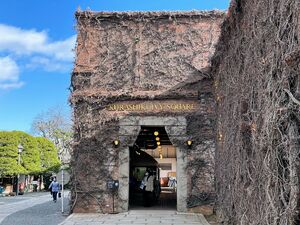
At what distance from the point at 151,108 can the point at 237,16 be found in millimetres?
5533

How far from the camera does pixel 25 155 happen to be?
3158cm

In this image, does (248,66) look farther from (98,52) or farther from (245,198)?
(98,52)

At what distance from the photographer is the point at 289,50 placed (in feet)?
15.4

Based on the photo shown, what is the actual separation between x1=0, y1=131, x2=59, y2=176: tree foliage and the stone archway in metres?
18.1

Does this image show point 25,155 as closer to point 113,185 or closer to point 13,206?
point 13,206

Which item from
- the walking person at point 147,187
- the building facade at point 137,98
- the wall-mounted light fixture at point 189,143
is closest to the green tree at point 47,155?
the walking person at point 147,187

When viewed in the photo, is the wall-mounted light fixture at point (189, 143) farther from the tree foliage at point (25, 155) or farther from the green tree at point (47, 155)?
the green tree at point (47, 155)

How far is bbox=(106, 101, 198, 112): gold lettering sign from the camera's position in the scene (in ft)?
42.5

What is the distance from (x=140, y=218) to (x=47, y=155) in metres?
25.9

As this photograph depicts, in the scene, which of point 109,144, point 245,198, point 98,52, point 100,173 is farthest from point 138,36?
point 245,198

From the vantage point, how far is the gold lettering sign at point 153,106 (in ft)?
42.5

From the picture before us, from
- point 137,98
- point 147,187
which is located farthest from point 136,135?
point 147,187

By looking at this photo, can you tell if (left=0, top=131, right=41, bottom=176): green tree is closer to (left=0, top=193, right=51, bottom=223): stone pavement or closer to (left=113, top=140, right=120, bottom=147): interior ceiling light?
(left=0, top=193, right=51, bottom=223): stone pavement

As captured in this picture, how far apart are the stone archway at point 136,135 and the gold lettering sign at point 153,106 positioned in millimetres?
264
